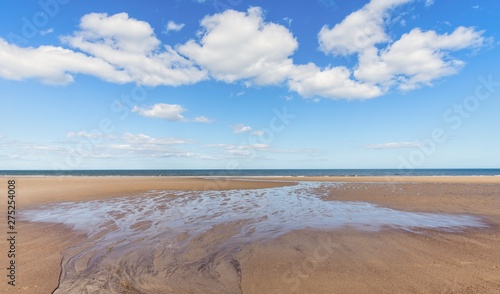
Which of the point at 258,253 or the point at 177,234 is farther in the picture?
the point at 177,234

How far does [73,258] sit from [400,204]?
60.0 feet

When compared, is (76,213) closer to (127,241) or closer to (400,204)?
(127,241)

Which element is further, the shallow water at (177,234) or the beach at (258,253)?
the shallow water at (177,234)

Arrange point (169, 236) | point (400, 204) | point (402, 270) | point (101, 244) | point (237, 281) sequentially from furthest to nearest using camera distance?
point (400, 204)
point (169, 236)
point (101, 244)
point (402, 270)
point (237, 281)

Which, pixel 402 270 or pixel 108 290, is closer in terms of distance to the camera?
pixel 108 290

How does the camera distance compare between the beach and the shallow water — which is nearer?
the beach

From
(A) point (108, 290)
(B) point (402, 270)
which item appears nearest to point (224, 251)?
(A) point (108, 290)

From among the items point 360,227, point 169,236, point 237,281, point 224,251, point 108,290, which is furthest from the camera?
point 360,227

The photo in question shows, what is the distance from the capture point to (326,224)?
11.4 meters

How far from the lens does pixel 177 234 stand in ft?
32.0

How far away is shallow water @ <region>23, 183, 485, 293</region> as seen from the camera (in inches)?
234

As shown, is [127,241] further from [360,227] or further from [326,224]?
[360,227]

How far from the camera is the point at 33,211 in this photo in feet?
48.6

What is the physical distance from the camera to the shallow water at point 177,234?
594 centimetres
